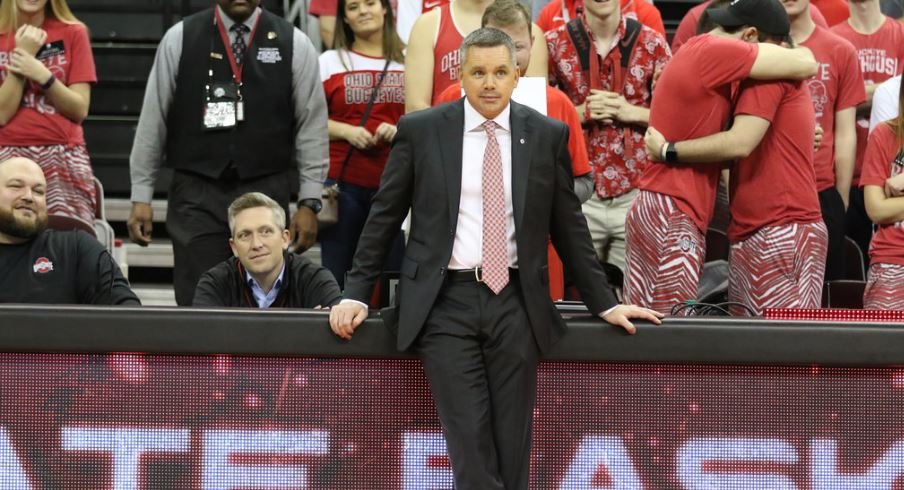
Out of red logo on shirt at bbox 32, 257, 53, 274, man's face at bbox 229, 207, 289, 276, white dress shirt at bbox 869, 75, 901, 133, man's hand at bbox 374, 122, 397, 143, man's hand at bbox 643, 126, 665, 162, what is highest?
white dress shirt at bbox 869, 75, 901, 133

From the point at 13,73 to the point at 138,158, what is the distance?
0.69 metres

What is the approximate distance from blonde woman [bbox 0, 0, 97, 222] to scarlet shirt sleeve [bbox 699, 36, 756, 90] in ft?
10.1

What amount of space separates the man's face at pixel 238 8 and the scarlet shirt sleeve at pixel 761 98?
239 centimetres

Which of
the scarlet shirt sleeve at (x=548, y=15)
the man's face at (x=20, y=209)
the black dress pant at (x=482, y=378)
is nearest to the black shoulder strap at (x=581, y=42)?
the scarlet shirt sleeve at (x=548, y=15)

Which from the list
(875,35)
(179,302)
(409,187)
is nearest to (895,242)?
(875,35)

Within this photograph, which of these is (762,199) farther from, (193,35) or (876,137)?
(193,35)

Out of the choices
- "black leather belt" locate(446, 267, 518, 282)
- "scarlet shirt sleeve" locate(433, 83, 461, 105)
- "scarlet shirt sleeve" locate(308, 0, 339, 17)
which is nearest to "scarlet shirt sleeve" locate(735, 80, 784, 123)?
"scarlet shirt sleeve" locate(433, 83, 461, 105)

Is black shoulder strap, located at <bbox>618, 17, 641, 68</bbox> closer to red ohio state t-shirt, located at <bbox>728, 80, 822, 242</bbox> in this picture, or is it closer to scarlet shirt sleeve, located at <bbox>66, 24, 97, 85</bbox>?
red ohio state t-shirt, located at <bbox>728, 80, 822, 242</bbox>

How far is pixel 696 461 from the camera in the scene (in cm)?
406

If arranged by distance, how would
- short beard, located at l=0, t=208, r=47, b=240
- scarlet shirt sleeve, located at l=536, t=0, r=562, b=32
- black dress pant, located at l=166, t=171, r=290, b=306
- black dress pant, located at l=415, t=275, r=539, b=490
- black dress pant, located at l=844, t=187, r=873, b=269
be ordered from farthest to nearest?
scarlet shirt sleeve, located at l=536, t=0, r=562, b=32 → black dress pant, located at l=844, t=187, r=873, b=269 → black dress pant, located at l=166, t=171, r=290, b=306 → short beard, located at l=0, t=208, r=47, b=240 → black dress pant, located at l=415, t=275, r=539, b=490

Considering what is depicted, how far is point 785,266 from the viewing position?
5.42m

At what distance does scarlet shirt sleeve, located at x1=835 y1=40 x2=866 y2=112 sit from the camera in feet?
22.5

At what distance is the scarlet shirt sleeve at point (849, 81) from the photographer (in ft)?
22.5

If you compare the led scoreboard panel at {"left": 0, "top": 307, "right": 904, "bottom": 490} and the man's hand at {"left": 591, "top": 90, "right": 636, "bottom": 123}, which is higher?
the man's hand at {"left": 591, "top": 90, "right": 636, "bottom": 123}
